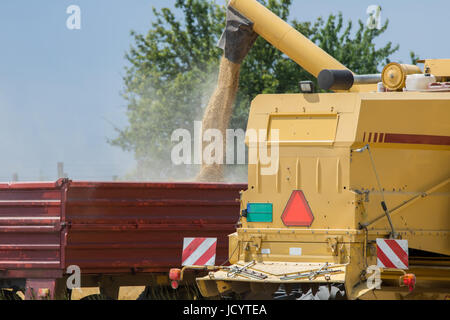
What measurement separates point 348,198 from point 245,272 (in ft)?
4.73

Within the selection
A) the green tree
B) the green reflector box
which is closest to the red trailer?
the green reflector box

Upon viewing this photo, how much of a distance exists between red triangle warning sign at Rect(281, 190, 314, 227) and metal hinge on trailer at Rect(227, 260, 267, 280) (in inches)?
26.8

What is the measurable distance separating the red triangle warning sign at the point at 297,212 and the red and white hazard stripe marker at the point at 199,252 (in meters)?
1.07

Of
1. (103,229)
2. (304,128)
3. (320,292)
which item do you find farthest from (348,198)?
(103,229)

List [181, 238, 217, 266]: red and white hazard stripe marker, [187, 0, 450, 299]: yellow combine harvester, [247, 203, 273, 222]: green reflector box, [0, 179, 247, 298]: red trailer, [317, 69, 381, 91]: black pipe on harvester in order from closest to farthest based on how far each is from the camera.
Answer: [187, 0, 450, 299]: yellow combine harvester, [247, 203, 273, 222]: green reflector box, [317, 69, 381, 91]: black pipe on harvester, [181, 238, 217, 266]: red and white hazard stripe marker, [0, 179, 247, 298]: red trailer

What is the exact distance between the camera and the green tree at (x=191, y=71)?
106ft

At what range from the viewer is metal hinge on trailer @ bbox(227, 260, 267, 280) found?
10.1m

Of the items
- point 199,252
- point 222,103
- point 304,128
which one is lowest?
point 199,252

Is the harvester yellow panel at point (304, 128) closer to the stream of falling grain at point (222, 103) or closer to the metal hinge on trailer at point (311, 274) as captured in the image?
the metal hinge on trailer at point (311, 274)

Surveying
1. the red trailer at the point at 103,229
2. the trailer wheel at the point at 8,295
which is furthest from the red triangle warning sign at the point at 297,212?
the trailer wheel at the point at 8,295

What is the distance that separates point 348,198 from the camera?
10.3 m

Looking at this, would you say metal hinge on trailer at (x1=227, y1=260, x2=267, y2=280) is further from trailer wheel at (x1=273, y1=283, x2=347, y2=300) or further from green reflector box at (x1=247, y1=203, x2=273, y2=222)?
green reflector box at (x1=247, y1=203, x2=273, y2=222)

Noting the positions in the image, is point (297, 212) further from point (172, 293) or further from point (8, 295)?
point (8, 295)
